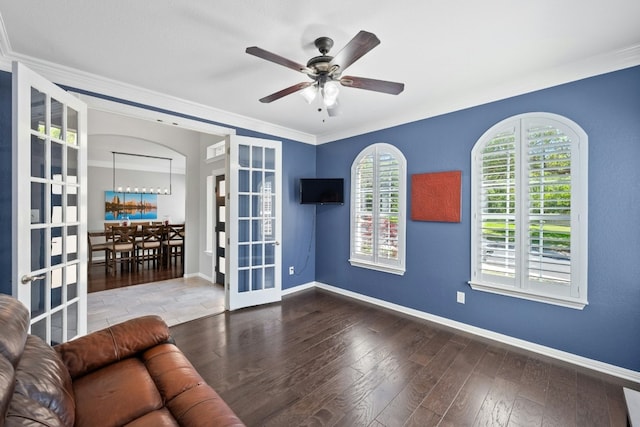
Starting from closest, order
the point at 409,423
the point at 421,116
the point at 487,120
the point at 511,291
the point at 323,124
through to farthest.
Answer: the point at 409,423, the point at 511,291, the point at 487,120, the point at 421,116, the point at 323,124

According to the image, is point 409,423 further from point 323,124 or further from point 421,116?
point 323,124

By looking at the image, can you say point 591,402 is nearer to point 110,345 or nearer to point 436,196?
point 436,196

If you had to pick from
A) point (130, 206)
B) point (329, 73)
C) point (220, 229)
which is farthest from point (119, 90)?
point (130, 206)

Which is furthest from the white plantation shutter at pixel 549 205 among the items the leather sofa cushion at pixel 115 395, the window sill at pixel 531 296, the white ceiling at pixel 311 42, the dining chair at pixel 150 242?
the dining chair at pixel 150 242

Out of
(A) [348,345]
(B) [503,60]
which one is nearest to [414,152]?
(B) [503,60]

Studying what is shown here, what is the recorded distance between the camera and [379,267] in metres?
3.87

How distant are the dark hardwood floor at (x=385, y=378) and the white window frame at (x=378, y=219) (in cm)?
80

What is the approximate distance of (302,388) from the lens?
6.98 feet

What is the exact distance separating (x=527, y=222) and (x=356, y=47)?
2326 mm

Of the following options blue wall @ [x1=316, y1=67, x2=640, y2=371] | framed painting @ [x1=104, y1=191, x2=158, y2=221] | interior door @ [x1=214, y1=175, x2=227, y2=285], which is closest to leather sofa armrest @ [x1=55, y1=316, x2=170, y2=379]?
blue wall @ [x1=316, y1=67, x2=640, y2=371]

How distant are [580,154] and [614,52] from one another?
2.64 ft

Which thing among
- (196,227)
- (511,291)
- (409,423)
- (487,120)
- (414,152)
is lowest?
(409,423)

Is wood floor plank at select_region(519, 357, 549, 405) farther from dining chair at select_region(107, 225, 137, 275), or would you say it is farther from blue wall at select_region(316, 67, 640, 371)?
dining chair at select_region(107, 225, 137, 275)

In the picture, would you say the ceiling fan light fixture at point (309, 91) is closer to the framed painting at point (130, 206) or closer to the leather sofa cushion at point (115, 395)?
the leather sofa cushion at point (115, 395)
